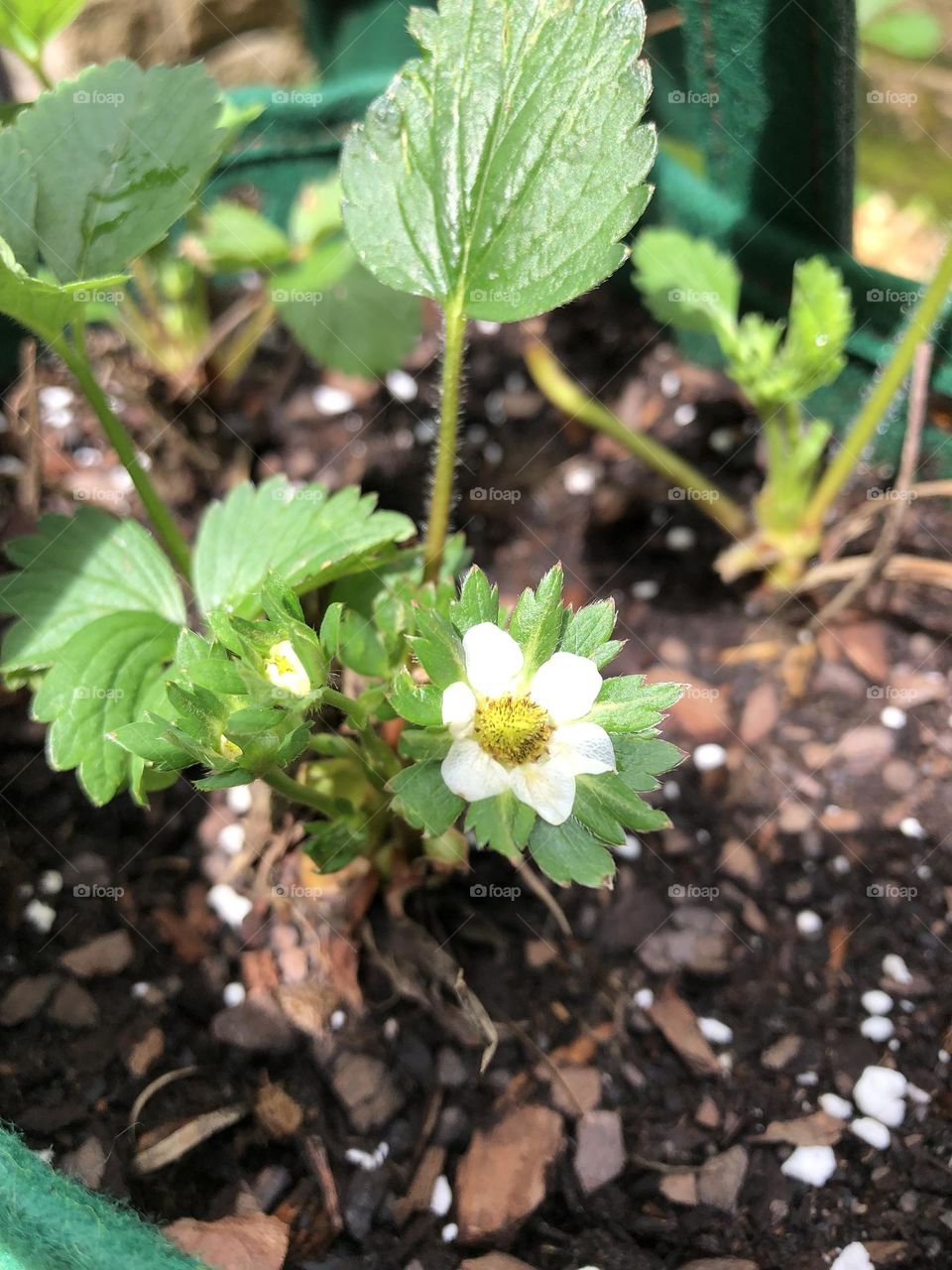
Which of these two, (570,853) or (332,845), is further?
(332,845)

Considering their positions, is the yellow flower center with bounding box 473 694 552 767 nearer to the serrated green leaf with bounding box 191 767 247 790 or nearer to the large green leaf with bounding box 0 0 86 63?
the serrated green leaf with bounding box 191 767 247 790

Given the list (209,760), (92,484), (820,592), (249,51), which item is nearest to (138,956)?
(209,760)

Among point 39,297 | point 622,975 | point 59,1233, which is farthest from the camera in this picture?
point 622,975

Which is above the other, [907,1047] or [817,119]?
[817,119]

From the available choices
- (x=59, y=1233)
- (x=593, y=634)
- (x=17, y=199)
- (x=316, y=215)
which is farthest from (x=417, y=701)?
(x=316, y=215)

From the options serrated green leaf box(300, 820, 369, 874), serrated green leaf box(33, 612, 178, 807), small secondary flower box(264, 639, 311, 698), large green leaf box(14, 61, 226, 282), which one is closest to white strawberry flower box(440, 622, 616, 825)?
small secondary flower box(264, 639, 311, 698)

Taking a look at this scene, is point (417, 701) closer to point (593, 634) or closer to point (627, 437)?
point (593, 634)

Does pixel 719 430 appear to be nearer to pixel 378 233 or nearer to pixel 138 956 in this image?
pixel 378 233
